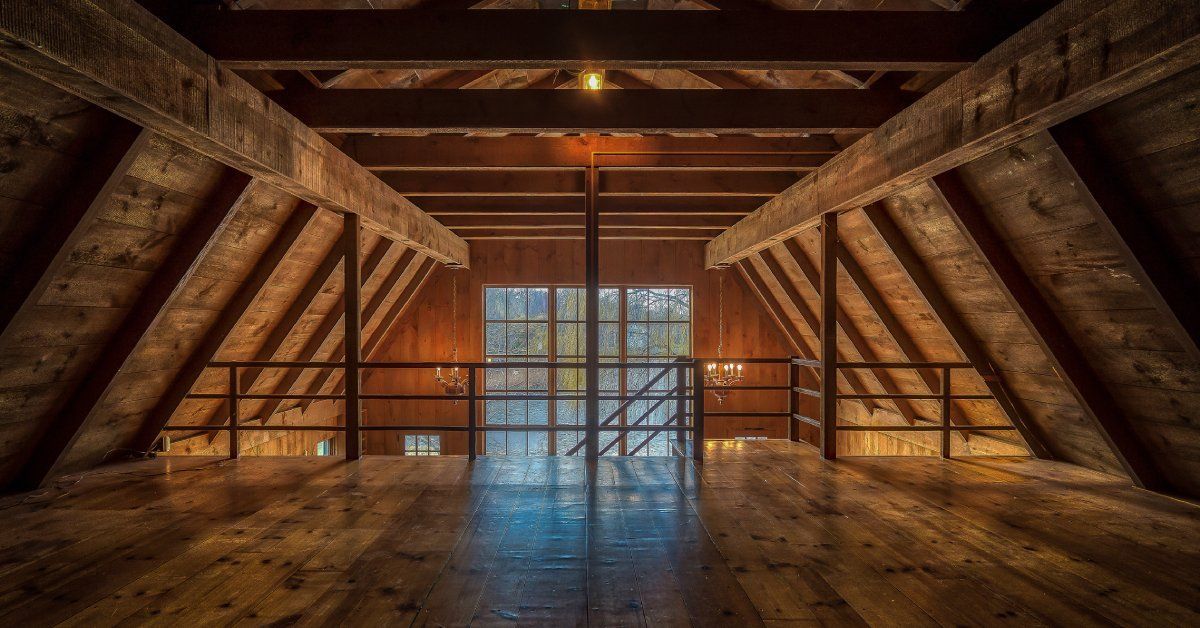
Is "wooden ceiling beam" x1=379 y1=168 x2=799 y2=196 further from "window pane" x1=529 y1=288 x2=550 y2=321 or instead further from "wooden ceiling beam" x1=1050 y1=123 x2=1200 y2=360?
"window pane" x1=529 y1=288 x2=550 y2=321

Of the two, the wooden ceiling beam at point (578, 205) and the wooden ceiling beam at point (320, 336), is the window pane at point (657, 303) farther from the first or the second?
the wooden ceiling beam at point (320, 336)

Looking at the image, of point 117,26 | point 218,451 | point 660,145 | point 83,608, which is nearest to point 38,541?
point 83,608

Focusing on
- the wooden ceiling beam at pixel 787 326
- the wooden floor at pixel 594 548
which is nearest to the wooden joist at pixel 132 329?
the wooden floor at pixel 594 548

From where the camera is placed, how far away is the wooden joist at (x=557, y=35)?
2.59m

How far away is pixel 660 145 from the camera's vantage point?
14.4ft

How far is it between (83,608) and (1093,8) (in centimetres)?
438

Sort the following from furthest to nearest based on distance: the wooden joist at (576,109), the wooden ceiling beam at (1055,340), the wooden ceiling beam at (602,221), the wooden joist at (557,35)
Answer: the wooden ceiling beam at (602,221)
the wooden ceiling beam at (1055,340)
the wooden joist at (576,109)
the wooden joist at (557,35)

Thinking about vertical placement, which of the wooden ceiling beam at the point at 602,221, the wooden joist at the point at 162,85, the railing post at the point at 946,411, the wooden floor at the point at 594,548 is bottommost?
the wooden floor at the point at 594,548

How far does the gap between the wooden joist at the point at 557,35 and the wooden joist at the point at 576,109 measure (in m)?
0.72

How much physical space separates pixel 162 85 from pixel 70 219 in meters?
0.93

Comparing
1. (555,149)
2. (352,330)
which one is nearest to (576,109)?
(555,149)

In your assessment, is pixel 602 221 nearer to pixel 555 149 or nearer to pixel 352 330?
pixel 555 149

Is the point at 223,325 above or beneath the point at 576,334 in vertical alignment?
above

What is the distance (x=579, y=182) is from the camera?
5211 mm
